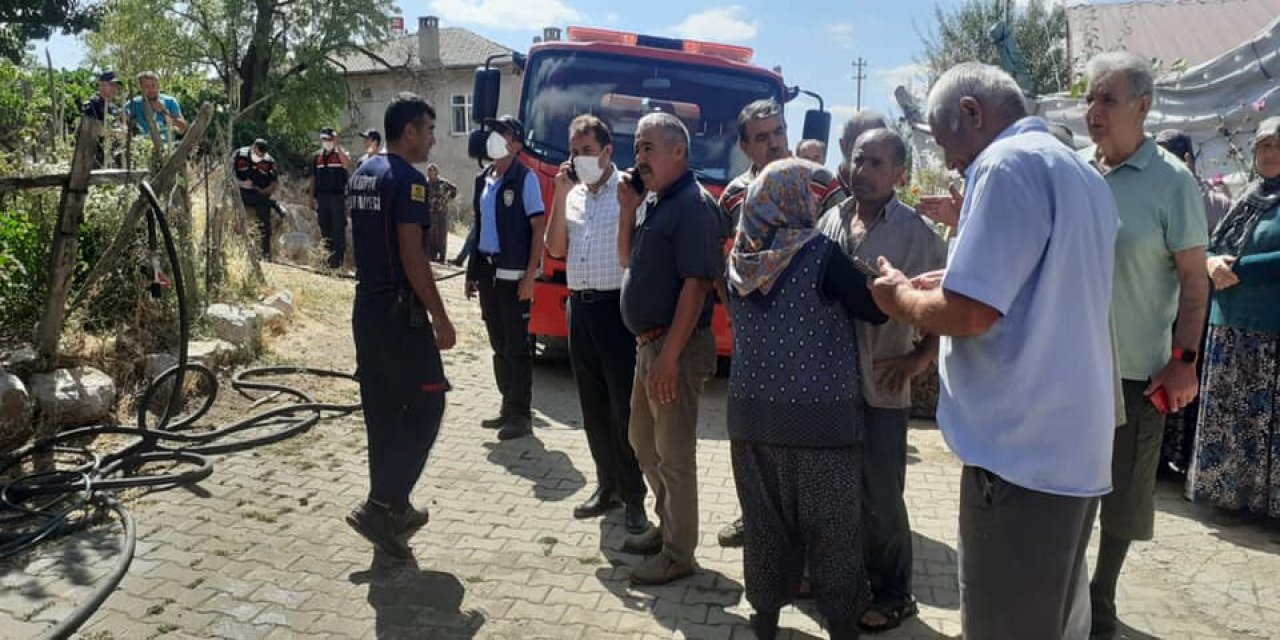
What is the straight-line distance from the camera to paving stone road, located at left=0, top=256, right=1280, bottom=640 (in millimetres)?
3395

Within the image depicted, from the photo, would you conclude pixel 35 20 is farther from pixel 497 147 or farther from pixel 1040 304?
pixel 1040 304

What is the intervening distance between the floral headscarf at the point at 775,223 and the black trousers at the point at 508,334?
119 inches

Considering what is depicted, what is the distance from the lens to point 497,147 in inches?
224

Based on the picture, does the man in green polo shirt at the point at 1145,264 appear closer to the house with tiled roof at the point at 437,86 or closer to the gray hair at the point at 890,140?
the gray hair at the point at 890,140

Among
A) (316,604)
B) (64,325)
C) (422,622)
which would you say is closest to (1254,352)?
(422,622)

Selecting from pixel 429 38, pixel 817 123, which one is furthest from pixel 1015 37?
pixel 429 38

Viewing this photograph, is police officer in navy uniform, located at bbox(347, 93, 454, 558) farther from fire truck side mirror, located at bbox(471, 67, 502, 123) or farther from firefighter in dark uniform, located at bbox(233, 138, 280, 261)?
firefighter in dark uniform, located at bbox(233, 138, 280, 261)

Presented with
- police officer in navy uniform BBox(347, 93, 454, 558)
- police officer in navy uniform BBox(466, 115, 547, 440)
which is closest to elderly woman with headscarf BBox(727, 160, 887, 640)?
police officer in navy uniform BBox(347, 93, 454, 558)

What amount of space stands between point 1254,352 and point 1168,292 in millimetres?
1664

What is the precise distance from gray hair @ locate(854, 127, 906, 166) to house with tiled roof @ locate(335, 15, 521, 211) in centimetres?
3070

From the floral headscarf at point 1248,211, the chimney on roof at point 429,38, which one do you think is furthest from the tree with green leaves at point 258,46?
the floral headscarf at point 1248,211

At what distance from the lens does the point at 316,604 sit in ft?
11.6

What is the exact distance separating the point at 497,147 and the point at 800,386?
11.1 ft

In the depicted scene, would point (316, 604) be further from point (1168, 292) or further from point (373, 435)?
point (1168, 292)
